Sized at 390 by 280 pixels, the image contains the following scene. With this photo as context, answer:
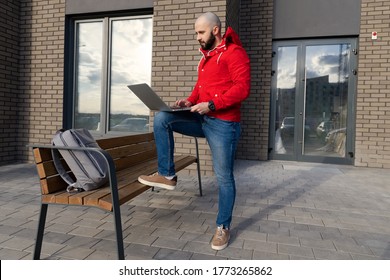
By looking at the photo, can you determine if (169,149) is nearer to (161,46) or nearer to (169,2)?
(161,46)

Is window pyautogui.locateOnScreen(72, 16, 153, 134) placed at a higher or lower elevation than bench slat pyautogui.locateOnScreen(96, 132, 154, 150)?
higher

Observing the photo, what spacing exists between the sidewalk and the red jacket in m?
1.13

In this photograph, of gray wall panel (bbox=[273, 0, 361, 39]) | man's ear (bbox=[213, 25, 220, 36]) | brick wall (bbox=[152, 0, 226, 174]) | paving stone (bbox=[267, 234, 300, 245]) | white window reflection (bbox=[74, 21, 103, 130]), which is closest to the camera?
man's ear (bbox=[213, 25, 220, 36])

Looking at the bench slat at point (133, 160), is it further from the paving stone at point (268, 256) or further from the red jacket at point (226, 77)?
the paving stone at point (268, 256)

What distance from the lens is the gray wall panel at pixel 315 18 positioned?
22.0 feet

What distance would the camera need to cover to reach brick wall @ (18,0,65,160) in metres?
6.14

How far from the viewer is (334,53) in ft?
22.9

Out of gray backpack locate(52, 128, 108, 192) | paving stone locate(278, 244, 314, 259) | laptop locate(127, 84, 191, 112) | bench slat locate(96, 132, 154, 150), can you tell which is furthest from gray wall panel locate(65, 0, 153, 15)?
paving stone locate(278, 244, 314, 259)

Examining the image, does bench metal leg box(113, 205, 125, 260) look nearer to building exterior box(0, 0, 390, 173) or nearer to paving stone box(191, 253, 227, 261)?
paving stone box(191, 253, 227, 261)

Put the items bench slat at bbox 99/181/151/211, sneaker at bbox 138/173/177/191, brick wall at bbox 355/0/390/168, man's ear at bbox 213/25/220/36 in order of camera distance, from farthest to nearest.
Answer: brick wall at bbox 355/0/390/168 < sneaker at bbox 138/173/177/191 < man's ear at bbox 213/25/220/36 < bench slat at bbox 99/181/151/211

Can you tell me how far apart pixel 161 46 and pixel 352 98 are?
4.32m

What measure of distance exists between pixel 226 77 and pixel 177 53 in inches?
125
